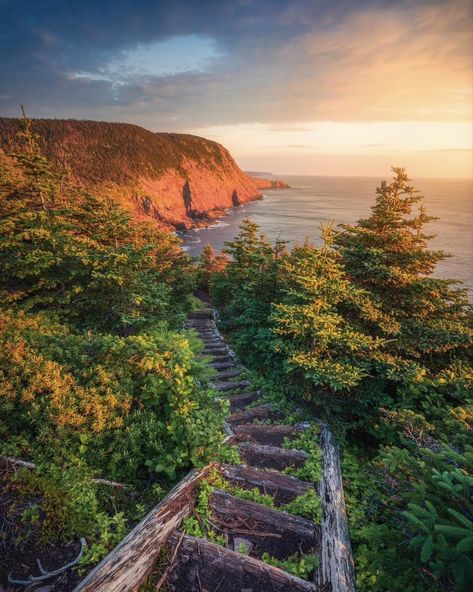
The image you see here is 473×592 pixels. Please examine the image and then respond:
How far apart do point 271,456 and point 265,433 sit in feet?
2.41

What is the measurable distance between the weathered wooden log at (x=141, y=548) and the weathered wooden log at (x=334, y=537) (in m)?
1.57

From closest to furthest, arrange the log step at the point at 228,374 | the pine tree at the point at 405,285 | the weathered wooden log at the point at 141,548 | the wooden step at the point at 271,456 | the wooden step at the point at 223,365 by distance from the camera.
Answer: the weathered wooden log at the point at 141,548 → the wooden step at the point at 271,456 → the pine tree at the point at 405,285 → the log step at the point at 228,374 → the wooden step at the point at 223,365

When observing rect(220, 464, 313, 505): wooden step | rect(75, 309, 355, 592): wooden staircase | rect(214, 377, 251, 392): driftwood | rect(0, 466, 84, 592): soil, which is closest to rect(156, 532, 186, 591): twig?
rect(75, 309, 355, 592): wooden staircase

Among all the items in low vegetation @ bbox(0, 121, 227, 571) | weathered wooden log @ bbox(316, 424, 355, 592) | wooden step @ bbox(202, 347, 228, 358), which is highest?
low vegetation @ bbox(0, 121, 227, 571)

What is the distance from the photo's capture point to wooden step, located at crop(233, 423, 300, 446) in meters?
5.38

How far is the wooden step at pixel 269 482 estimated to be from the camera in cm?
399

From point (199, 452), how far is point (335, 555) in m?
1.84

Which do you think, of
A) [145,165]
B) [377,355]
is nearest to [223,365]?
[377,355]

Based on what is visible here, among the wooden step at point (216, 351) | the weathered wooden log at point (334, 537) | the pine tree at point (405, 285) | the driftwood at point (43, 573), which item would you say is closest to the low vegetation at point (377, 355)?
the pine tree at point (405, 285)

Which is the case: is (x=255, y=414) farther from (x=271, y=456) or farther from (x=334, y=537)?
(x=334, y=537)

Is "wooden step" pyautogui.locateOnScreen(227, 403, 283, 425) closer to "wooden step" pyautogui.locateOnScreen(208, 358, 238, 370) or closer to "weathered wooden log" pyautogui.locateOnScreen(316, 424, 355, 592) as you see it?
"weathered wooden log" pyautogui.locateOnScreen(316, 424, 355, 592)

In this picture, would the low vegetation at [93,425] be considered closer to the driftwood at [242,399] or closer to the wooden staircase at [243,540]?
the wooden staircase at [243,540]

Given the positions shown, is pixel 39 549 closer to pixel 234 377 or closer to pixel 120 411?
pixel 120 411

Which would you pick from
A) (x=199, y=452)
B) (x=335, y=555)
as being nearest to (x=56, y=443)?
(x=199, y=452)
